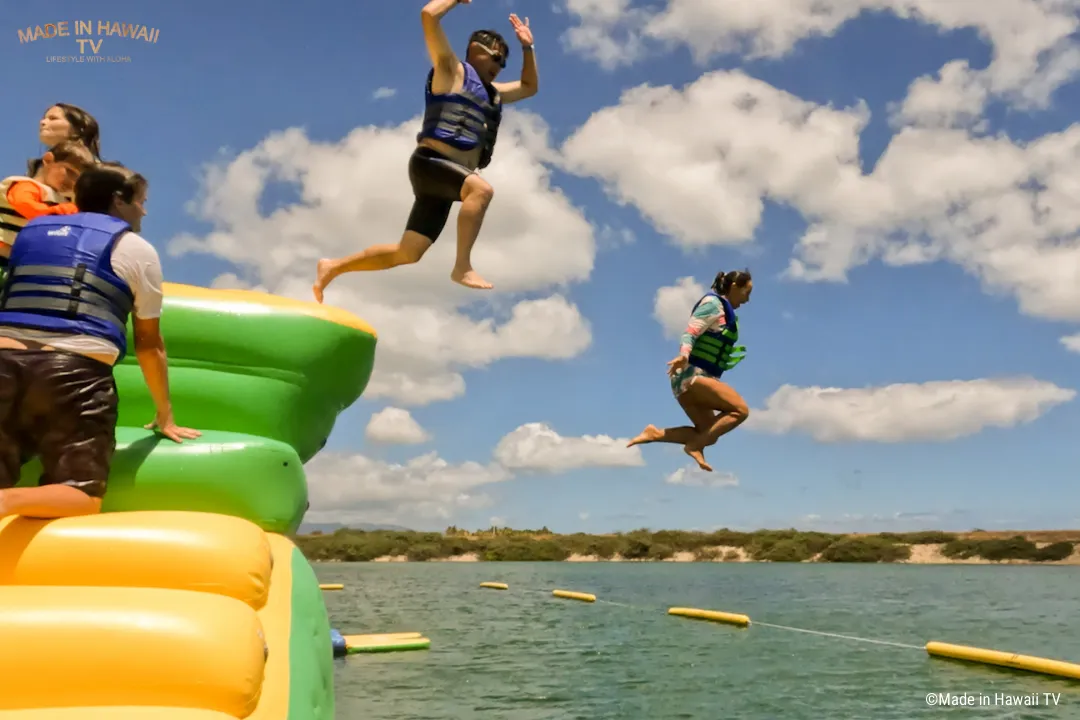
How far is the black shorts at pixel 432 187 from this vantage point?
4004mm

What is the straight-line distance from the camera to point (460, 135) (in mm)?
4012

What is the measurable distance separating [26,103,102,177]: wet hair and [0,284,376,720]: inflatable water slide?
2.14 ft

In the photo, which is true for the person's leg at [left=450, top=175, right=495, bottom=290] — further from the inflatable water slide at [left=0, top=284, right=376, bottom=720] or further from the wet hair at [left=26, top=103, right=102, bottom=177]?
the wet hair at [left=26, top=103, right=102, bottom=177]

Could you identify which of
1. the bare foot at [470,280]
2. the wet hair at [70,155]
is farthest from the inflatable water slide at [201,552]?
the wet hair at [70,155]

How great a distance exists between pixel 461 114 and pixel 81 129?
1520 mm

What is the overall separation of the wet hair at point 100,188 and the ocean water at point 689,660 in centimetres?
578

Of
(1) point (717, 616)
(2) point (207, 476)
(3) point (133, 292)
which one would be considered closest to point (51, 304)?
(3) point (133, 292)

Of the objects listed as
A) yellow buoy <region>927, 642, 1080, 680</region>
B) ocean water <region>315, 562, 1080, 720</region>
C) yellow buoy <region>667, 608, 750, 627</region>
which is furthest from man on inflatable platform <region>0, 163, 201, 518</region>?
yellow buoy <region>667, 608, 750, 627</region>

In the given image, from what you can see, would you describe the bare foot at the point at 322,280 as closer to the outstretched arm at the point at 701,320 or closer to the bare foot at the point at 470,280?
the bare foot at the point at 470,280

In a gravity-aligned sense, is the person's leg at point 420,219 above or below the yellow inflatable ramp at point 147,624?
above

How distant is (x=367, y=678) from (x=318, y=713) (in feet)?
24.7

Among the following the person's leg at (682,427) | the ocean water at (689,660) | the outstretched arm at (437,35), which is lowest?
the ocean water at (689,660)

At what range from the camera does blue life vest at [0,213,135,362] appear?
296cm

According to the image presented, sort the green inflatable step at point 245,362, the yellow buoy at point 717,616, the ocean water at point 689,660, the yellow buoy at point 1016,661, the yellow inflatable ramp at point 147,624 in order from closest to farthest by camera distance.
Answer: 1. the yellow inflatable ramp at point 147,624
2. the green inflatable step at point 245,362
3. the ocean water at point 689,660
4. the yellow buoy at point 1016,661
5. the yellow buoy at point 717,616
